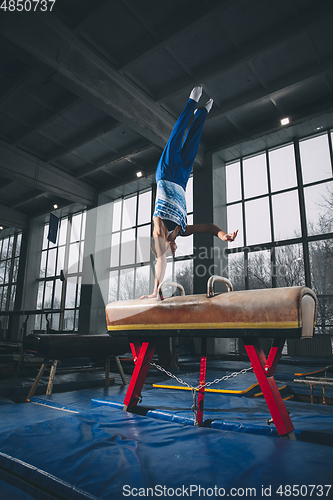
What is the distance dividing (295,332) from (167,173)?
153 centimetres

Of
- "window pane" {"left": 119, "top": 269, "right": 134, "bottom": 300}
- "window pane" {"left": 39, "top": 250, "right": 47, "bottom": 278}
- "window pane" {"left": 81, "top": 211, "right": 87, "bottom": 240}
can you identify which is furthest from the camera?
"window pane" {"left": 39, "top": 250, "right": 47, "bottom": 278}

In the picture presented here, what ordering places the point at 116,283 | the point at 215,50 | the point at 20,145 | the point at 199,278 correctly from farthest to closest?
the point at 116,283 < the point at 20,145 < the point at 199,278 < the point at 215,50

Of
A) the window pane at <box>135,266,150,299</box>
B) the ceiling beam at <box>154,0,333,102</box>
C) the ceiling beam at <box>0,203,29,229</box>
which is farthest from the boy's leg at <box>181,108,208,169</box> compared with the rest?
the ceiling beam at <box>0,203,29,229</box>

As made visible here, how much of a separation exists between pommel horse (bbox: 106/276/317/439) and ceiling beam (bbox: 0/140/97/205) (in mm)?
8095

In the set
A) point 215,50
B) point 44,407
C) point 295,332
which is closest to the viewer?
point 295,332

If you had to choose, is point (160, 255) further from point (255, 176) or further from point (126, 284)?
point (126, 284)

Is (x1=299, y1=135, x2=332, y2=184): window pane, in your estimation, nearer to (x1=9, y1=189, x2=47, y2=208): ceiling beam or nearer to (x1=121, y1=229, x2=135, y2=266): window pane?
(x1=121, y1=229, x2=135, y2=266): window pane

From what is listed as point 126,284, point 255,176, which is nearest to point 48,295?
point 126,284

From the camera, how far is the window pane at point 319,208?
8.08 meters

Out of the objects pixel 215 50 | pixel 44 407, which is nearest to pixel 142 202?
pixel 215 50

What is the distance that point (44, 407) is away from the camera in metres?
3.15

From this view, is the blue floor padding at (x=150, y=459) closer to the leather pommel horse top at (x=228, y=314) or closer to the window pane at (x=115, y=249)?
the leather pommel horse top at (x=228, y=314)

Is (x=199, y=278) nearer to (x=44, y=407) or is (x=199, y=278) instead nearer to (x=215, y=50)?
(x=215, y=50)

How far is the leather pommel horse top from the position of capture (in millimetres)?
1735
